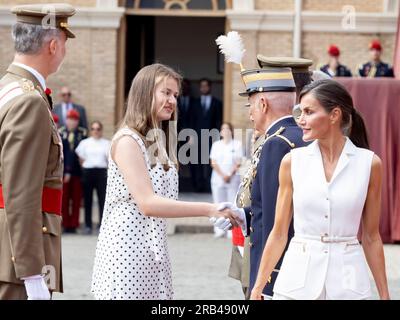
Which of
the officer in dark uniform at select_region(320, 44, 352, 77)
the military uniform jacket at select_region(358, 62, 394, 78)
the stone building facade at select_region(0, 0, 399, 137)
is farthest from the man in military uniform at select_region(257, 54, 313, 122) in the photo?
the stone building facade at select_region(0, 0, 399, 137)

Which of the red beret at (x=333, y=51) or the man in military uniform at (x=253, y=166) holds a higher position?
the red beret at (x=333, y=51)

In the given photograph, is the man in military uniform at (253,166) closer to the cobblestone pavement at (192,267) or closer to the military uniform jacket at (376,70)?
the cobblestone pavement at (192,267)

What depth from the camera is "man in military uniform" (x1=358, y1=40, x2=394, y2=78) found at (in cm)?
1664

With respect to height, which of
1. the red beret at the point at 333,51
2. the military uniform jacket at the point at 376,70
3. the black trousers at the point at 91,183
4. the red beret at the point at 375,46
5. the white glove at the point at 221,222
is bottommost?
the black trousers at the point at 91,183

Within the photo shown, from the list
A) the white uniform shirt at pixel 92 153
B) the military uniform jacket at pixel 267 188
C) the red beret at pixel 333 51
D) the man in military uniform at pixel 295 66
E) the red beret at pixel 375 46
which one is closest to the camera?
the military uniform jacket at pixel 267 188

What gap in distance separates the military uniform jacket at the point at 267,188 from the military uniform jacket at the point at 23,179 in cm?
99

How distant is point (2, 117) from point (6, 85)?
221 mm

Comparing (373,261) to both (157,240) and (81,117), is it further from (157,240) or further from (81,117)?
(81,117)

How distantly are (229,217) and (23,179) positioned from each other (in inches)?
44.4

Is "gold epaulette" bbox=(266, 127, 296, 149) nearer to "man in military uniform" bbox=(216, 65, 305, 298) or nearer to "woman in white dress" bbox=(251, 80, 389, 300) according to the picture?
"man in military uniform" bbox=(216, 65, 305, 298)

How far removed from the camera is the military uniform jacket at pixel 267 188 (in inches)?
190

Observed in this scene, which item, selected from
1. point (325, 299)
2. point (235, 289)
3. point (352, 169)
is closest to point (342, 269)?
point (325, 299)

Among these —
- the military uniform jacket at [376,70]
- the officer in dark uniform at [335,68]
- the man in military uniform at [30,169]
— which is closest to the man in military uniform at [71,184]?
the officer in dark uniform at [335,68]

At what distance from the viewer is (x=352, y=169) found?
4391 mm
